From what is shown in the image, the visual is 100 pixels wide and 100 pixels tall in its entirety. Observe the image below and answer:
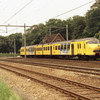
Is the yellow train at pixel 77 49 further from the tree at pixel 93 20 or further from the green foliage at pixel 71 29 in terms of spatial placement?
the tree at pixel 93 20

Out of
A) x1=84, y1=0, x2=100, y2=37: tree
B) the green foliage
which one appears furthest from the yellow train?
x1=84, y1=0, x2=100, y2=37: tree

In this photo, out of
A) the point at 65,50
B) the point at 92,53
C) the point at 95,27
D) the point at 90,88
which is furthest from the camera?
the point at 95,27

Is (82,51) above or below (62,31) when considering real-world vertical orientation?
below

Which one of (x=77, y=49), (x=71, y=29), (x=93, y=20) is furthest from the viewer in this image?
(x=71, y=29)

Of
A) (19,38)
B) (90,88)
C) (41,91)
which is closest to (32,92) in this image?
(41,91)

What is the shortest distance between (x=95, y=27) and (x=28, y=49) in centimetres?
2444

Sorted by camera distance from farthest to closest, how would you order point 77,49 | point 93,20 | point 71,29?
point 71,29 < point 93,20 < point 77,49

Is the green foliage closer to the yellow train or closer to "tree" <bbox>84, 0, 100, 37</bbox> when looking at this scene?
"tree" <bbox>84, 0, 100, 37</bbox>

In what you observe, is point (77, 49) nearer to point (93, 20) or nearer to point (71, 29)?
point (93, 20)

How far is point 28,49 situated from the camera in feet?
159

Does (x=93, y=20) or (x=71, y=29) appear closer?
(x=93, y=20)

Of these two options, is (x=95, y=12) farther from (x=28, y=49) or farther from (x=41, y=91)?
(x=41, y=91)

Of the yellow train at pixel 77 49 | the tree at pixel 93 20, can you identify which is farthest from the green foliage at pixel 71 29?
the yellow train at pixel 77 49

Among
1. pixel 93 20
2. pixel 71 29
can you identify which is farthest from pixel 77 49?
pixel 71 29
